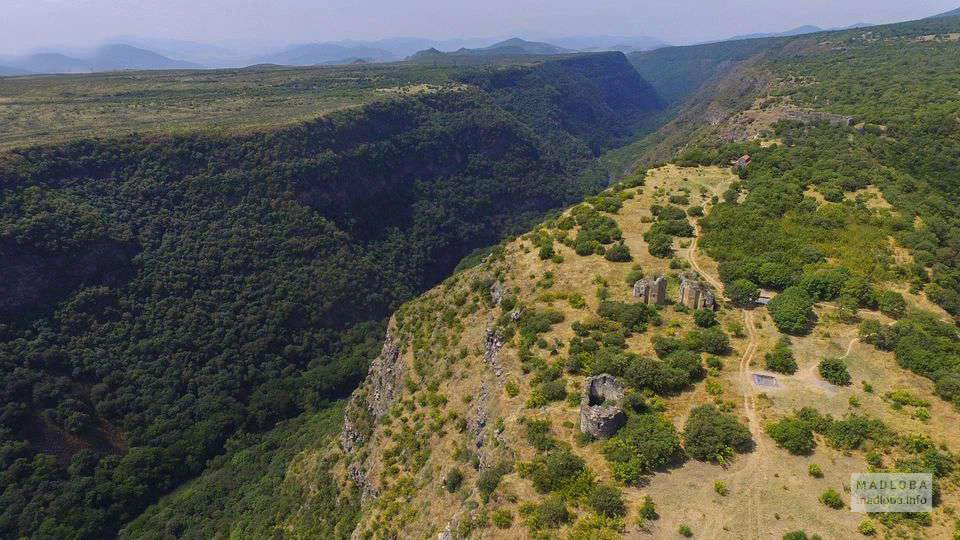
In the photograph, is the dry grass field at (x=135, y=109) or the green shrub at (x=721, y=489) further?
the dry grass field at (x=135, y=109)

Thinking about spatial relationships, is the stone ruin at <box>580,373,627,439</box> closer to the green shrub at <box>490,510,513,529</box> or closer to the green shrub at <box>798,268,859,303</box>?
the green shrub at <box>490,510,513,529</box>

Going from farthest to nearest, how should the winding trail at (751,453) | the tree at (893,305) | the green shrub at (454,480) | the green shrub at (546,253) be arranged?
the green shrub at (546,253) → the tree at (893,305) → the green shrub at (454,480) → the winding trail at (751,453)

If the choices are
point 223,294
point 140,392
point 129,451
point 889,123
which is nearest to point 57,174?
point 223,294

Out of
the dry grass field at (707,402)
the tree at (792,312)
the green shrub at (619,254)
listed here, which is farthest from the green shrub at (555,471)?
the green shrub at (619,254)

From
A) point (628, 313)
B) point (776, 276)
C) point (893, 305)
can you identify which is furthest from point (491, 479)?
point (893, 305)

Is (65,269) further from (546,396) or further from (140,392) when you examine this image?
(546,396)

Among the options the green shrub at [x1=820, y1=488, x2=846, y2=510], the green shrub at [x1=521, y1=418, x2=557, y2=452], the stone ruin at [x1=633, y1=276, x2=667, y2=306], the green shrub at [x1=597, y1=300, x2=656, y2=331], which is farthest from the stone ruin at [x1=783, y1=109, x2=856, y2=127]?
the green shrub at [x1=521, y1=418, x2=557, y2=452]

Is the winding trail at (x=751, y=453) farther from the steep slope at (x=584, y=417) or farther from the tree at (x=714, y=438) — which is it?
the tree at (x=714, y=438)
